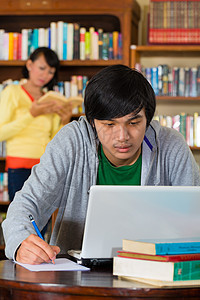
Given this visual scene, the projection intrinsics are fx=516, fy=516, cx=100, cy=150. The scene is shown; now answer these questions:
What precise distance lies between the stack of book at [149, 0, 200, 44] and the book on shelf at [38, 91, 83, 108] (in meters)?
0.71

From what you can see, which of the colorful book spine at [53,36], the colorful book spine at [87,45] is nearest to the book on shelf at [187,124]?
the colorful book spine at [87,45]

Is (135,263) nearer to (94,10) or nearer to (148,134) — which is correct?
(148,134)

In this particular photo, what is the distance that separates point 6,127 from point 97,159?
184cm

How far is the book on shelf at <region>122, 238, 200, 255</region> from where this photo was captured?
3.72ft

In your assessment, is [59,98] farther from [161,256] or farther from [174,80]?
[161,256]

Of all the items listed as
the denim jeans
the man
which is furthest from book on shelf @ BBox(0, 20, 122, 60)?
the man

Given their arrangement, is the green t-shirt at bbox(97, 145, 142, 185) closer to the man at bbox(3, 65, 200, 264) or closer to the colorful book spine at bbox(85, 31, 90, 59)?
the man at bbox(3, 65, 200, 264)

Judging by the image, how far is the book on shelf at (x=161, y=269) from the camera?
43.1 inches

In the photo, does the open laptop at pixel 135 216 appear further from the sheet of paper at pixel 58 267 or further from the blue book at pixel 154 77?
the blue book at pixel 154 77

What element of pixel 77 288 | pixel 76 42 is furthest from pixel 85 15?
pixel 77 288

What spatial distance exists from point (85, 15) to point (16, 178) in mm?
1400

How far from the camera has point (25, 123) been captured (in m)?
3.43

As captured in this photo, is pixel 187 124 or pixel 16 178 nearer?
pixel 16 178

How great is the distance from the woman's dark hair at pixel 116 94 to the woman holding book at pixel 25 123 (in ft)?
6.17
